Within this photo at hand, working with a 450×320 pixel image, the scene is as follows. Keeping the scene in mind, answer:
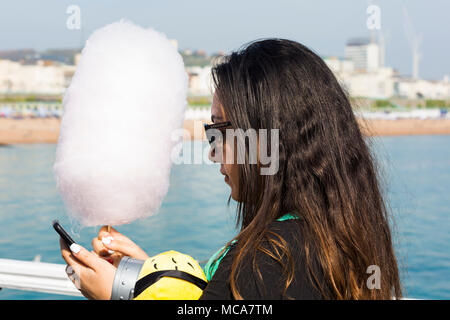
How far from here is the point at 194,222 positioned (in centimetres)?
1103

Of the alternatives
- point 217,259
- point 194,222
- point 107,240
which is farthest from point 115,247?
point 194,222

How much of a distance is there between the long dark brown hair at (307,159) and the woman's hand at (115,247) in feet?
0.98

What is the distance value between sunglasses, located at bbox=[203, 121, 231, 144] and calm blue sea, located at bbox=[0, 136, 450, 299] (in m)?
3.67

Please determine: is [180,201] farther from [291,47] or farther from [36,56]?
[36,56]

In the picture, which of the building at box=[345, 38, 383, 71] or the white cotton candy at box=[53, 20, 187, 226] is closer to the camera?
the white cotton candy at box=[53, 20, 187, 226]

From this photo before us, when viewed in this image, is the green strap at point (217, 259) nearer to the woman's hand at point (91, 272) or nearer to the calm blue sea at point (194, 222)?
the woman's hand at point (91, 272)

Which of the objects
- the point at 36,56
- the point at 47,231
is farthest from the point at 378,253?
the point at 36,56

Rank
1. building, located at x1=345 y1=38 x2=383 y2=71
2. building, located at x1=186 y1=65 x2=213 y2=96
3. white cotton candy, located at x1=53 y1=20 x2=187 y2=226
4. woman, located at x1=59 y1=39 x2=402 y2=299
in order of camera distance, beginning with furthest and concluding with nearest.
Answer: building, located at x1=345 y1=38 x2=383 y2=71
white cotton candy, located at x1=53 y1=20 x2=187 y2=226
building, located at x1=186 y1=65 x2=213 y2=96
woman, located at x1=59 y1=39 x2=402 y2=299

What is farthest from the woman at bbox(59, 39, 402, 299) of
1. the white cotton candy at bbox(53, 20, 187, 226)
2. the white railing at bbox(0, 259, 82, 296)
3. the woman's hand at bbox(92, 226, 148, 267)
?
the white railing at bbox(0, 259, 82, 296)

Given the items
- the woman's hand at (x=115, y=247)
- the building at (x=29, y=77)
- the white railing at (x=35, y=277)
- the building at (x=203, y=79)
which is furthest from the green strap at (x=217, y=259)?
the building at (x=29, y=77)

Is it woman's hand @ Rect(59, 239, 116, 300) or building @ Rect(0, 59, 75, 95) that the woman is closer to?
woman's hand @ Rect(59, 239, 116, 300)

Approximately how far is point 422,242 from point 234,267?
9099mm

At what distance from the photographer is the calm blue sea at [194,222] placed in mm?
7863

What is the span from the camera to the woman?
0.93 meters
